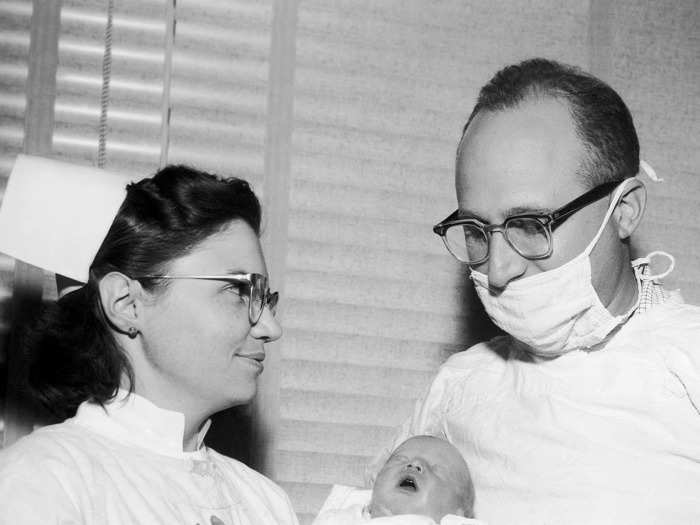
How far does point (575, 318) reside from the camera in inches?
70.3

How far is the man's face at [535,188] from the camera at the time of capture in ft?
5.76

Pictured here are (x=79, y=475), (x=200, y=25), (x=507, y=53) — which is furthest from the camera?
(x=507, y=53)

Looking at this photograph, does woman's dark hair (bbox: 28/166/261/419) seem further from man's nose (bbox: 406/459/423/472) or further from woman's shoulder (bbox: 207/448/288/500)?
man's nose (bbox: 406/459/423/472)

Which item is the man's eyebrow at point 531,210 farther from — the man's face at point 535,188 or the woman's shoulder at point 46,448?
the woman's shoulder at point 46,448

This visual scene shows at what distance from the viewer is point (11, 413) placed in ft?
7.36

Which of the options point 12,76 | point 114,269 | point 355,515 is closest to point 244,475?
point 355,515

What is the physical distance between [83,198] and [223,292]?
0.34m

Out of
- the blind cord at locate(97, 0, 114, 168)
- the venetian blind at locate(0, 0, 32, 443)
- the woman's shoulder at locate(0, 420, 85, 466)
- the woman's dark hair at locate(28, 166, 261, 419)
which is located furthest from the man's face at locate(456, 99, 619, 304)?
the venetian blind at locate(0, 0, 32, 443)

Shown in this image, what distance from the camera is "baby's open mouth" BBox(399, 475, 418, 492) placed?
1795mm

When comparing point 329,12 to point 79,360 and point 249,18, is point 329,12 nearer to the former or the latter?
point 249,18

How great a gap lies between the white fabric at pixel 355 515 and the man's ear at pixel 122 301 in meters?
0.53

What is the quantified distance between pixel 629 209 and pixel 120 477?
1076 millimetres

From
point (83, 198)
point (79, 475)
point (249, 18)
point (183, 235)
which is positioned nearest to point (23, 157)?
point (83, 198)

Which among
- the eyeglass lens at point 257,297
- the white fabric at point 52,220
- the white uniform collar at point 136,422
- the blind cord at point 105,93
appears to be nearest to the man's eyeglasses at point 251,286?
the eyeglass lens at point 257,297
